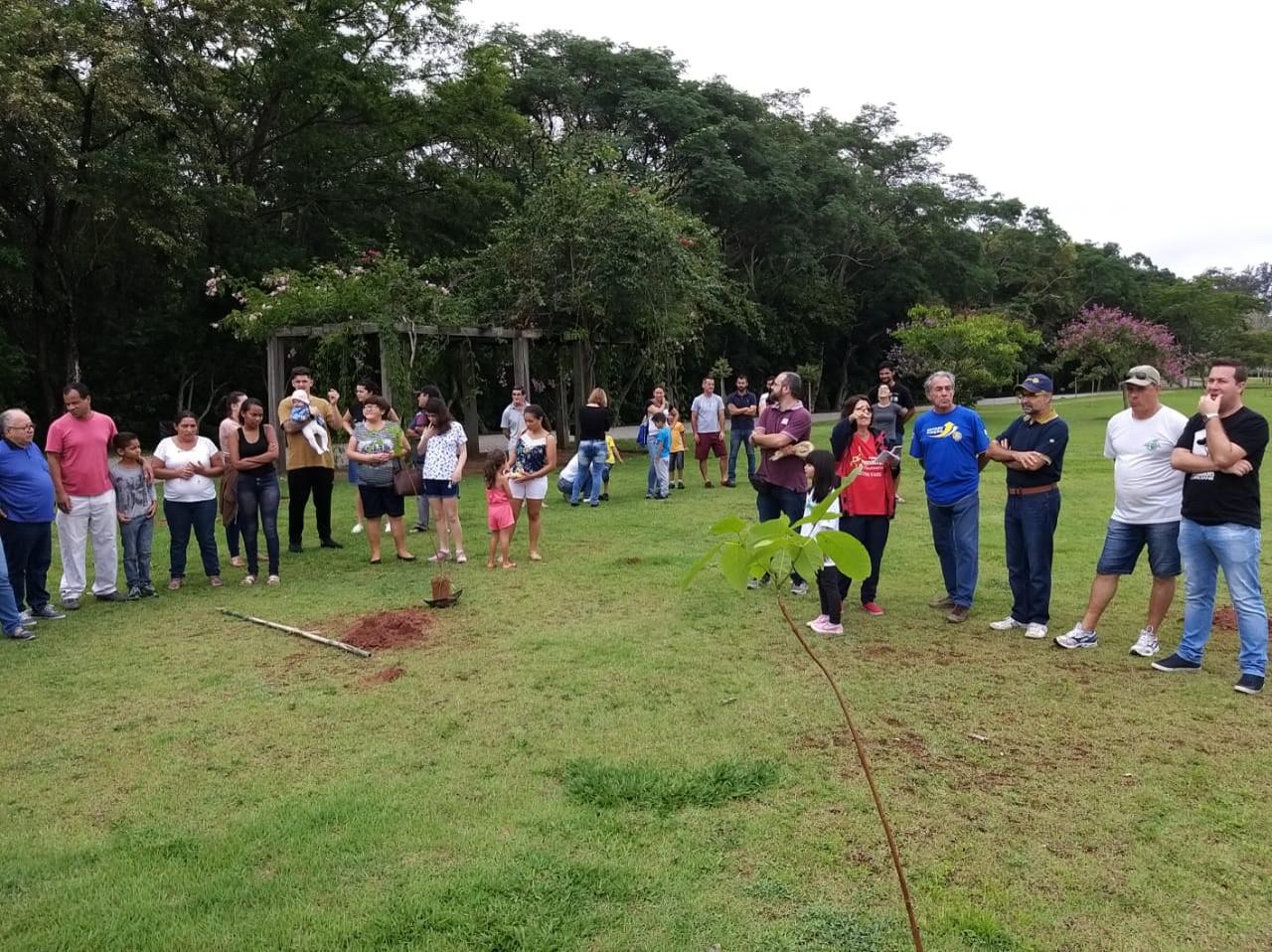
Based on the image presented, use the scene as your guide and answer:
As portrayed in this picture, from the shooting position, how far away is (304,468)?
870cm

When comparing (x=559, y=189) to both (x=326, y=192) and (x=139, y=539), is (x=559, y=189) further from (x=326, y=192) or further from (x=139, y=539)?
(x=139, y=539)

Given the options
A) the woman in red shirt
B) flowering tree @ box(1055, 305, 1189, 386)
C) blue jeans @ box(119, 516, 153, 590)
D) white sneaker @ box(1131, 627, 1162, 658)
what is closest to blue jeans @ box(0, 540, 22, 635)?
blue jeans @ box(119, 516, 153, 590)

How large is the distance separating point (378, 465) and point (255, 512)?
1.09 m

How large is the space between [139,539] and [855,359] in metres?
36.9

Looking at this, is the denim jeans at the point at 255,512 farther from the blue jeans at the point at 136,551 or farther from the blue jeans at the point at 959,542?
the blue jeans at the point at 959,542

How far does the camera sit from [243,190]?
714 inches

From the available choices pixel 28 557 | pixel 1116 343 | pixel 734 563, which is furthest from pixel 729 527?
pixel 1116 343

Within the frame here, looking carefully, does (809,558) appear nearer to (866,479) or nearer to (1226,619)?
(866,479)

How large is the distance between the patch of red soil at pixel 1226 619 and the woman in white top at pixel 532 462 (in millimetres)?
5097

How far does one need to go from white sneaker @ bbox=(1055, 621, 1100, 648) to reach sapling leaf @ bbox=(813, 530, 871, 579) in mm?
4212

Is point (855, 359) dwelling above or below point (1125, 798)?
above

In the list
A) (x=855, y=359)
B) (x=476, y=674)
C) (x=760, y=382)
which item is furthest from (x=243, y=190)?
(x=855, y=359)

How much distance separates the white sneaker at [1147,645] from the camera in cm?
520

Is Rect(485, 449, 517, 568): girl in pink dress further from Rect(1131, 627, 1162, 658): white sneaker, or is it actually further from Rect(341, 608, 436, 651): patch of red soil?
Rect(1131, 627, 1162, 658): white sneaker
